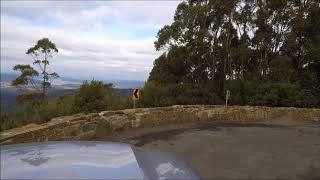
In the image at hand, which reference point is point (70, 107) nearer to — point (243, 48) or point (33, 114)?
point (33, 114)

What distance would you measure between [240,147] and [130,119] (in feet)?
13.7

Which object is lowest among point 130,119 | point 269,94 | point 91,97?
point 130,119

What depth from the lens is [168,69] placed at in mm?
26906

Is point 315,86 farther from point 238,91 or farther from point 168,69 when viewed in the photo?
point 168,69

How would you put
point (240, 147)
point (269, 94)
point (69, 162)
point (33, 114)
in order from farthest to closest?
point (269, 94) → point (33, 114) → point (240, 147) → point (69, 162)

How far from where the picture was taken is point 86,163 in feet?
8.73

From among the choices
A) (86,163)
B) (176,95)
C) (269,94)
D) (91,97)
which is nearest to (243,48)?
(269,94)

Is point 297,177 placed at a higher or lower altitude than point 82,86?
lower

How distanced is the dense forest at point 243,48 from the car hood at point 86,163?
21.2m

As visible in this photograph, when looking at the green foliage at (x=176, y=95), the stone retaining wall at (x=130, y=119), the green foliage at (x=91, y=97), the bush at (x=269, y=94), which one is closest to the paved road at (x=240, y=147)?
the stone retaining wall at (x=130, y=119)

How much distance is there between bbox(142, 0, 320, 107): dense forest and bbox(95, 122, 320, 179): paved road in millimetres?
8731

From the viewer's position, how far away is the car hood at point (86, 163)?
2.40 metres

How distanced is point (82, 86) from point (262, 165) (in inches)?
302

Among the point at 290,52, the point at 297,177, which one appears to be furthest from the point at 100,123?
the point at 290,52
